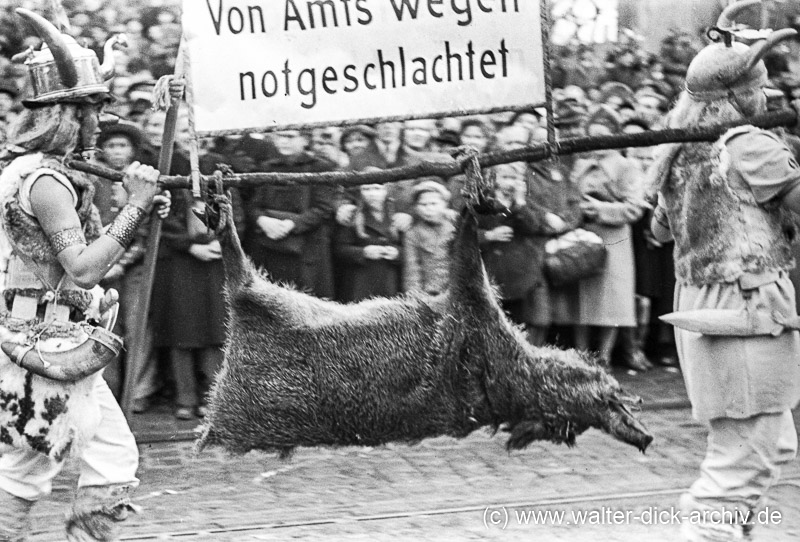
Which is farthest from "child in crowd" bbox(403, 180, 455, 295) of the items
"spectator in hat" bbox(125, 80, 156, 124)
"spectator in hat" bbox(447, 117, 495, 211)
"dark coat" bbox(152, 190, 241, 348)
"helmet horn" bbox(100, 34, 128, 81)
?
"helmet horn" bbox(100, 34, 128, 81)

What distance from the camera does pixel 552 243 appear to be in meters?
7.96

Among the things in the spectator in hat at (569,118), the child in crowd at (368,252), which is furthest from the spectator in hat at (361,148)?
the spectator in hat at (569,118)

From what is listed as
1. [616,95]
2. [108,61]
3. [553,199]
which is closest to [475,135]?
[553,199]

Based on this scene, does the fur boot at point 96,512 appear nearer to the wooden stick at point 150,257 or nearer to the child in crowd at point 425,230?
the wooden stick at point 150,257

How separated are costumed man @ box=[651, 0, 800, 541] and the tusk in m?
1.91

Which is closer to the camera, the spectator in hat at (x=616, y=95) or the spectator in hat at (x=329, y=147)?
the spectator in hat at (x=329, y=147)

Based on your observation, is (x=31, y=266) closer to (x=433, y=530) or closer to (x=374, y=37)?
(x=374, y=37)

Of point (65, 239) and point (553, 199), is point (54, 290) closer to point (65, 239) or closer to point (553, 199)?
point (65, 239)

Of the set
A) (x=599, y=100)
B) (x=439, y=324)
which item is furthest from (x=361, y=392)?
(x=599, y=100)

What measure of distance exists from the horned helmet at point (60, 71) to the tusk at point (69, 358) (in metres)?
0.78

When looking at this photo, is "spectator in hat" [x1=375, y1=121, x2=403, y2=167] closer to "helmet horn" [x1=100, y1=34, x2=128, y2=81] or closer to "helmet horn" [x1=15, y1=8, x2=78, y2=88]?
"helmet horn" [x1=100, y1=34, x2=128, y2=81]

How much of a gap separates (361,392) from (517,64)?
1.14 meters

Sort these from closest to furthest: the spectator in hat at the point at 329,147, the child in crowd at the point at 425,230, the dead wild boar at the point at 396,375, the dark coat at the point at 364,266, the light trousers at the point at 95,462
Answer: the dead wild boar at the point at 396,375
the light trousers at the point at 95,462
the child in crowd at the point at 425,230
the spectator in hat at the point at 329,147
the dark coat at the point at 364,266

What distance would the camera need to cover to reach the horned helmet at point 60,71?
4.06m
